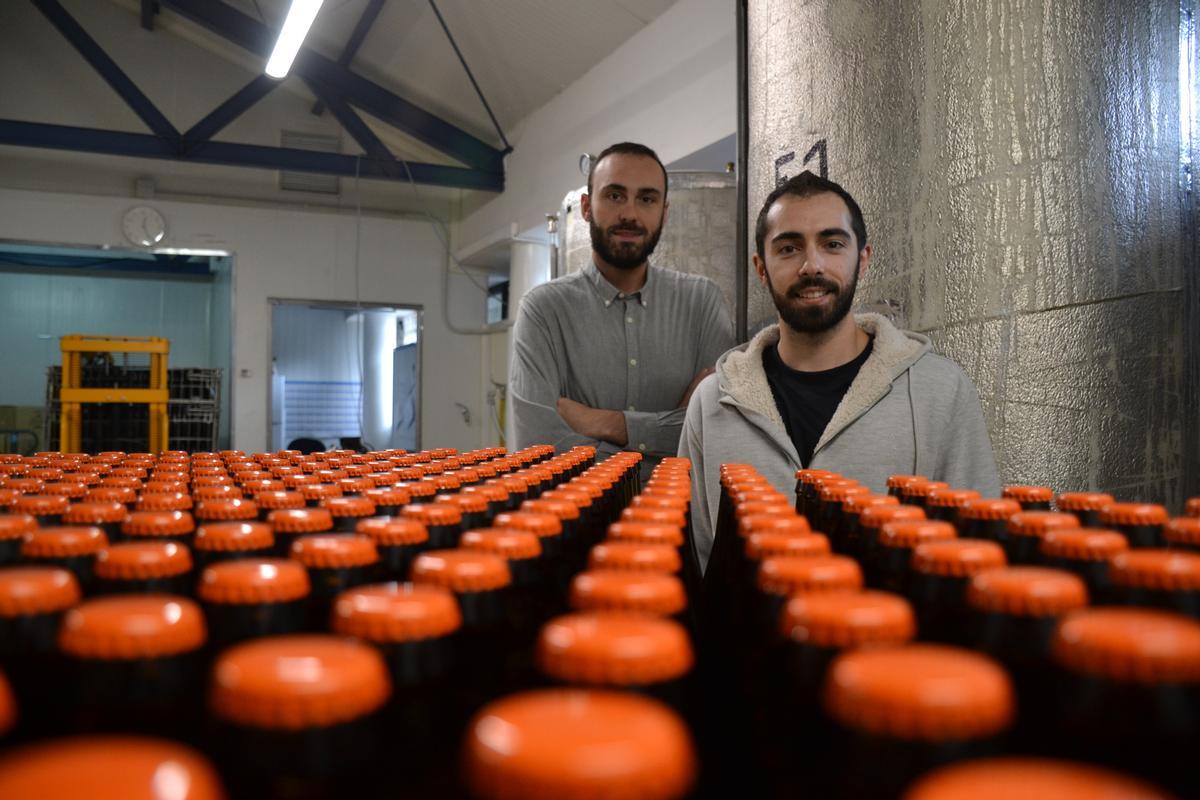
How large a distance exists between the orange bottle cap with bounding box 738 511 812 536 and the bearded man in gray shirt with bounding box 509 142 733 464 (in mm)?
1672

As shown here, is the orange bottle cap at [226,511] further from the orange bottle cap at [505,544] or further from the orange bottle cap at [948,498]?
the orange bottle cap at [948,498]

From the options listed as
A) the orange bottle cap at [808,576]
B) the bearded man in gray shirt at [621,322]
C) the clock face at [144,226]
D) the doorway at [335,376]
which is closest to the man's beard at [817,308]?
the bearded man in gray shirt at [621,322]

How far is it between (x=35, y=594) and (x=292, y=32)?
5.15 m

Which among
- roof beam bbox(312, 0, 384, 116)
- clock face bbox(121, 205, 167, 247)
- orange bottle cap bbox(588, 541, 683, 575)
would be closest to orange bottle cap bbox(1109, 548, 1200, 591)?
orange bottle cap bbox(588, 541, 683, 575)

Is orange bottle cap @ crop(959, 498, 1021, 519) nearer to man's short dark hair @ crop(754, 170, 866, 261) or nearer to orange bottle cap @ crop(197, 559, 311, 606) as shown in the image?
orange bottle cap @ crop(197, 559, 311, 606)

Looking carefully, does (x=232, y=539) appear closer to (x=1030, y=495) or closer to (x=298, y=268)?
(x=1030, y=495)

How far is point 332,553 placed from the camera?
533 millimetres

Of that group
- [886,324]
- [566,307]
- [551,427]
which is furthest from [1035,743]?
[566,307]

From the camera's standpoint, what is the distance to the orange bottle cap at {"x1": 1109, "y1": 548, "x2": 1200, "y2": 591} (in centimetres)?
45

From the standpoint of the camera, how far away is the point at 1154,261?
53.4 inches

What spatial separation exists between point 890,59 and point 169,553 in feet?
5.86

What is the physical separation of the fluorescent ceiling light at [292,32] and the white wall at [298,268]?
4.38 meters

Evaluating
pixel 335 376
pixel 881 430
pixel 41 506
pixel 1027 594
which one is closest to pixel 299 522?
pixel 41 506

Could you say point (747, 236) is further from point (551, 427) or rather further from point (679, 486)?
point (679, 486)
